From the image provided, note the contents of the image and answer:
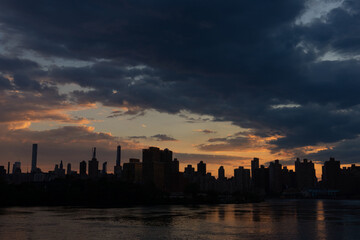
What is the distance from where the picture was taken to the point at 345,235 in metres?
81.8

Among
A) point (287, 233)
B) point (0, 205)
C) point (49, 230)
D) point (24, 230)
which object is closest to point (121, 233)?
point (49, 230)

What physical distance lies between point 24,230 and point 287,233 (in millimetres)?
62195

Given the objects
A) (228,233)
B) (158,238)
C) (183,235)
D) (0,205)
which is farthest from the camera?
(0,205)

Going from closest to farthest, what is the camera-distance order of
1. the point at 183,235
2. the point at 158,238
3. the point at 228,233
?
the point at 158,238 → the point at 183,235 → the point at 228,233

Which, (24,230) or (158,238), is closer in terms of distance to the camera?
(158,238)

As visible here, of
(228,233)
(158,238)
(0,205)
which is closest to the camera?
(158,238)

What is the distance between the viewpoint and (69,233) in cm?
7894

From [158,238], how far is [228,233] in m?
18.9

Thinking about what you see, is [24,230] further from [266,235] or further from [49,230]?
[266,235]

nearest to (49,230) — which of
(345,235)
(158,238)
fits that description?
(158,238)

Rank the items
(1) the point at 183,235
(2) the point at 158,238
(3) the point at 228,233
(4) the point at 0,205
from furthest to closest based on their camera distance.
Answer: (4) the point at 0,205
(3) the point at 228,233
(1) the point at 183,235
(2) the point at 158,238

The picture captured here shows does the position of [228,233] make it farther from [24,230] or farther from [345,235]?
[24,230]

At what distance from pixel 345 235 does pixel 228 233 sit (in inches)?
1050

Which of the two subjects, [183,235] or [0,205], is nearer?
[183,235]
